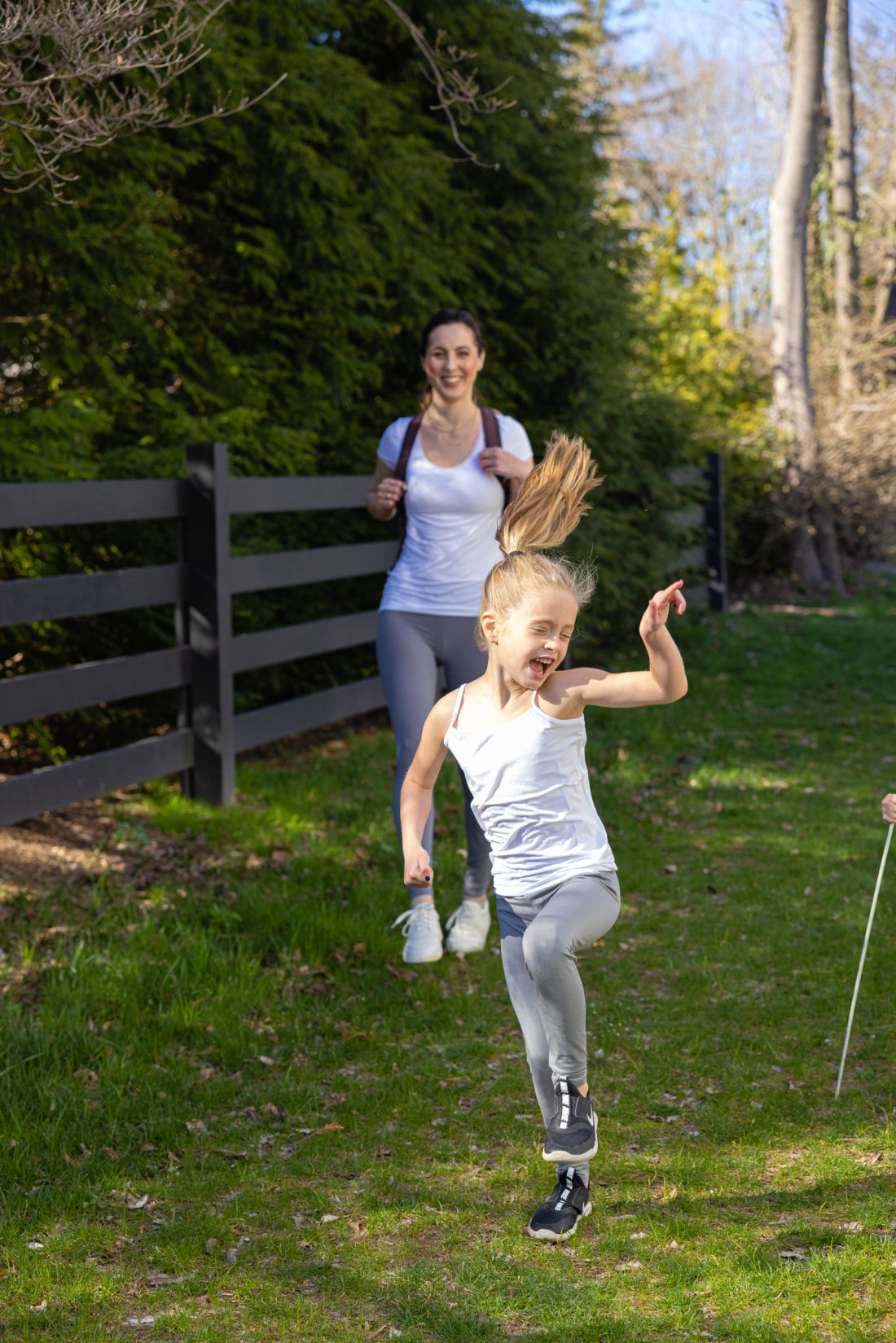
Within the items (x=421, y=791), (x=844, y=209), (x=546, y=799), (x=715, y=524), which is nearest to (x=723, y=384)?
(x=715, y=524)

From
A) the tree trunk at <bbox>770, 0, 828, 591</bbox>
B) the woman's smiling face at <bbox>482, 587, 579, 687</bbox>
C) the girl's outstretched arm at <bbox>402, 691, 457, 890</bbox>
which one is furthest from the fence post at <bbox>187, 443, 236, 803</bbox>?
the tree trunk at <bbox>770, 0, 828, 591</bbox>

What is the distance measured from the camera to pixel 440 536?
187 inches

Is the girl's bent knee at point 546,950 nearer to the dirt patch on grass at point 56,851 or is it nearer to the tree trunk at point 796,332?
the dirt patch on grass at point 56,851

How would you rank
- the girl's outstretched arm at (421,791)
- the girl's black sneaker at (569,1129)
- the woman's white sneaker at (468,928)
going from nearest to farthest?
the girl's black sneaker at (569,1129), the girl's outstretched arm at (421,791), the woman's white sneaker at (468,928)

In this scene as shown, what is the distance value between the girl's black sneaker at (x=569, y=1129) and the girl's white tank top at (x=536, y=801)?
1.52ft

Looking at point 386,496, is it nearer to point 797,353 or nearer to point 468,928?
point 468,928

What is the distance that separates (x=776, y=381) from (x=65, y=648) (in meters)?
10.8

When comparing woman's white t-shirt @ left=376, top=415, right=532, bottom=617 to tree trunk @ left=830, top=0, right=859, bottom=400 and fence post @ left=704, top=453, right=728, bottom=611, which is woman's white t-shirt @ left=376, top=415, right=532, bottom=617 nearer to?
fence post @ left=704, top=453, right=728, bottom=611

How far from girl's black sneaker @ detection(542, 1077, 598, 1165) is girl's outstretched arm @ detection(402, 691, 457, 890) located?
1.88 ft

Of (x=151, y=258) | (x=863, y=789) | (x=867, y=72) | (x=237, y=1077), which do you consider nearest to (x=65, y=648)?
(x=151, y=258)

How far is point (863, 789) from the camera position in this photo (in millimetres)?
7355

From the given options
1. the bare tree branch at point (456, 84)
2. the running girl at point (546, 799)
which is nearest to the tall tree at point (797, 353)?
the bare tree branch at point (456, 84)

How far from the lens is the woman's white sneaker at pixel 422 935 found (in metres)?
4.61

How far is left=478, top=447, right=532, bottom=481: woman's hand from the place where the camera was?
4715 millimetres
